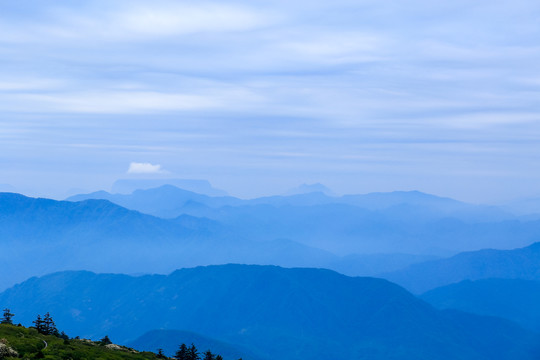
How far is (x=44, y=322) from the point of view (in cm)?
8869

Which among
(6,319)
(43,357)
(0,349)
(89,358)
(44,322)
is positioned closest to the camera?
(0,349)

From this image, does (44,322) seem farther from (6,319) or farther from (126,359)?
(126,359)

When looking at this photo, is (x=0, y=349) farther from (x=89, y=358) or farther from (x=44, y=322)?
(x=44, y=322)

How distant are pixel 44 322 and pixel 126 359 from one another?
22.0 m

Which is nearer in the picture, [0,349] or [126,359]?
[0,349]

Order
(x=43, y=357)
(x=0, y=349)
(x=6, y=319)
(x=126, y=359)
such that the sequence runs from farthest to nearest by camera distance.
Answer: (x=6, y=319) < (x=126, y=359) < (x=43, y=357) < (x=0, y=349)

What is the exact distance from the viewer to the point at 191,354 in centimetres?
9912

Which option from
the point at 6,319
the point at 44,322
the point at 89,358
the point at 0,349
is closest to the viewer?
the point at 0,349

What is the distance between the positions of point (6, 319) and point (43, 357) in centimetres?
4181

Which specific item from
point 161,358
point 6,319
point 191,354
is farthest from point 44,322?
point 191,354

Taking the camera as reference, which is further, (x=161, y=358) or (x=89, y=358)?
(x=161, y=358)

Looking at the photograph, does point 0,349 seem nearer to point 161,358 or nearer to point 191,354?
point 161,358

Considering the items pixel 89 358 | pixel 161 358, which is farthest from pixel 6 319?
pixel 89 358

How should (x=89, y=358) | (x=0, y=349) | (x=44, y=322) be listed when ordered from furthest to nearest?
(x=44, y=322) → (x=89, y=358) → (x=0, y=349)
